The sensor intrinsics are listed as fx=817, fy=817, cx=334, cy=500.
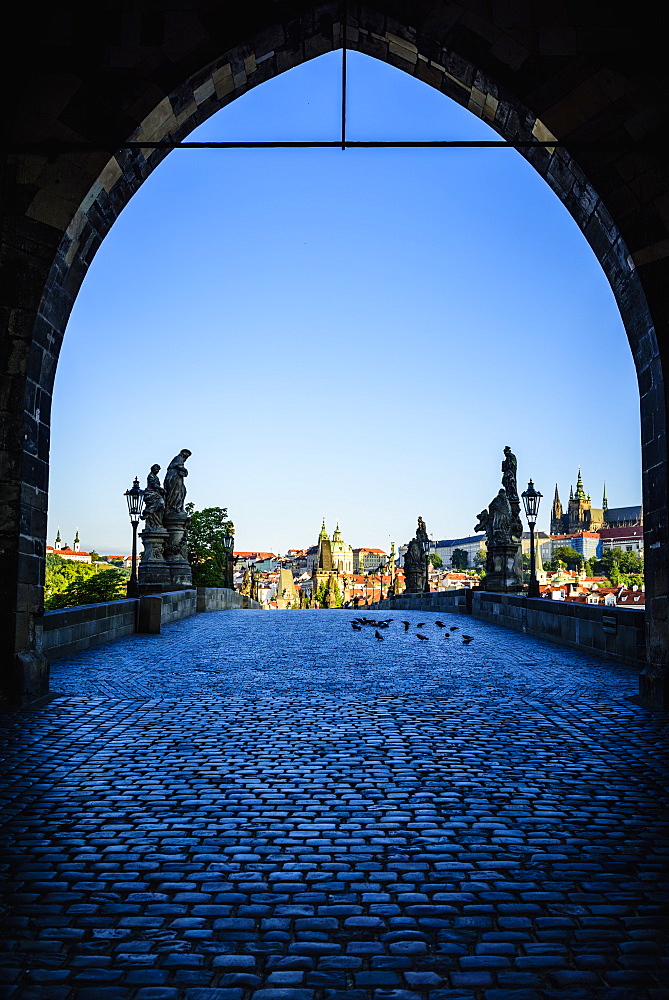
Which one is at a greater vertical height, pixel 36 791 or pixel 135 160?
pixel 135 160

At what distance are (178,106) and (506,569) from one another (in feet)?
57.1

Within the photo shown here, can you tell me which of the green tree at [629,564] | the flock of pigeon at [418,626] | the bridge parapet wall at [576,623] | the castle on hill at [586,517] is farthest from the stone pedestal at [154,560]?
the castle on hill at [586,517]

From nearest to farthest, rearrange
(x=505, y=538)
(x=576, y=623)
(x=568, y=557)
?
(x=576, y=623) → (x=505, y=538) → (x=568, y=557)

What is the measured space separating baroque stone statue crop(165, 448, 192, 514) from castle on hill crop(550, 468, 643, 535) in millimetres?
167947

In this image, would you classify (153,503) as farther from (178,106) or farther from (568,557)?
(568,557)

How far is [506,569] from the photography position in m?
22.6

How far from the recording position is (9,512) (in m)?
6.87

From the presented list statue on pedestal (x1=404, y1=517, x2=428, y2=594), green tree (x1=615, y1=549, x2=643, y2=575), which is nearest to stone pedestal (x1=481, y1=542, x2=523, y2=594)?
statue on pedestal (x1=404, y1=517, x2=428, y2=594)

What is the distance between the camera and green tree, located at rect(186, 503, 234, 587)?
163 ft

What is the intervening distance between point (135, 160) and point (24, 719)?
16.3ft

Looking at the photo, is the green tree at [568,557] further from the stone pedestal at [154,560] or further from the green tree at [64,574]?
the stone pedestal at [154,560]

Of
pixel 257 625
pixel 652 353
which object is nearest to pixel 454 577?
pixel 257 625

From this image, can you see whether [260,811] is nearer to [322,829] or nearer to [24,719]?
[322,829]

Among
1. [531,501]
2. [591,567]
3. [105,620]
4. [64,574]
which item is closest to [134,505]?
[105,620]
